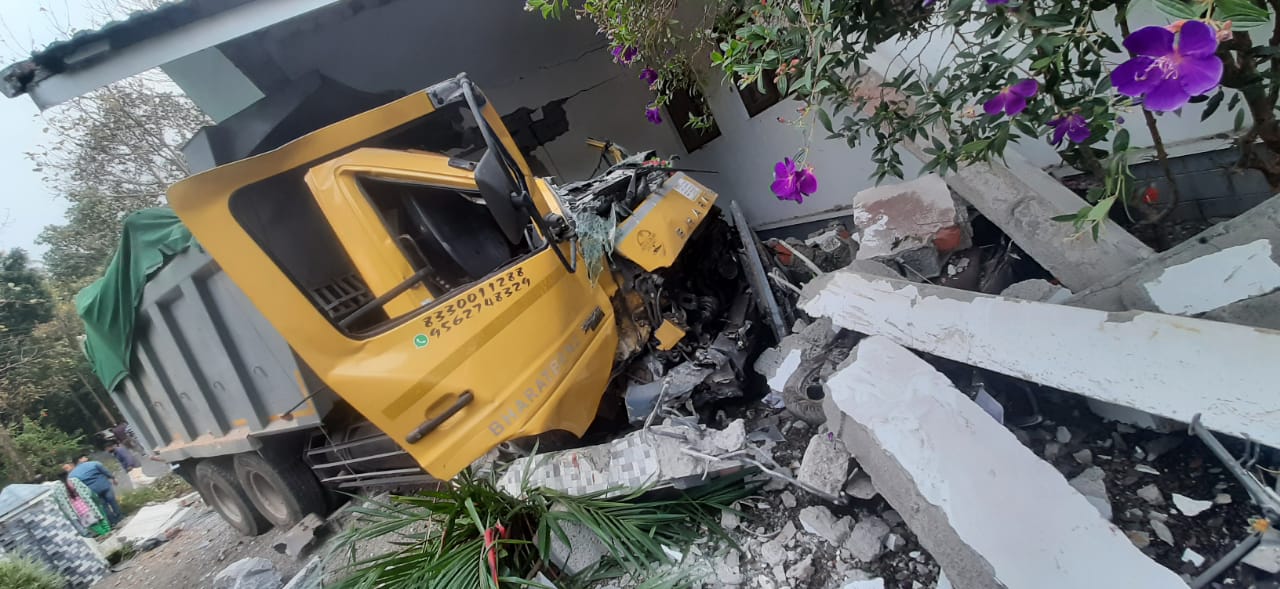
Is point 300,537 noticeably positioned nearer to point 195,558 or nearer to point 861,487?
point 195,558

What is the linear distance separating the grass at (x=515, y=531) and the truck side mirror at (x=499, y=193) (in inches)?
47.1

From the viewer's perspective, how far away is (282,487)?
4.18 metres

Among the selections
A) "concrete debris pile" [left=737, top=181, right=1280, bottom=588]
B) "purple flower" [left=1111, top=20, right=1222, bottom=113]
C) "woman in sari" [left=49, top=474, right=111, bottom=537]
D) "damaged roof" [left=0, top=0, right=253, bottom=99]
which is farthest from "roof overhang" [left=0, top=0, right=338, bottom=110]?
"woman in sari" [left=49, top=474, right=111, bottom=537]

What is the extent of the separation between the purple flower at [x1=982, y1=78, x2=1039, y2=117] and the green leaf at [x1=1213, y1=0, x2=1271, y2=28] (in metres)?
0.47

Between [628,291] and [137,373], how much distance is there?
3697mm

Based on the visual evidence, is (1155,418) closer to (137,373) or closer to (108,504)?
(137,373)

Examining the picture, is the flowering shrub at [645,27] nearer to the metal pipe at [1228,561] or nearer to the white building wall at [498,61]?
the metal pipe at [1228,561]

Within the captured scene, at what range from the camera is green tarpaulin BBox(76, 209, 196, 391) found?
3.71m

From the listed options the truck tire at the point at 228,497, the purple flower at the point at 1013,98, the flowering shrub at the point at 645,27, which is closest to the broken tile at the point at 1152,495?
the purple flower at the point at 1013,98

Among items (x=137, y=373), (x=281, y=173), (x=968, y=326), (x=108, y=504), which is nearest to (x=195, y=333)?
(x=137, y=373)

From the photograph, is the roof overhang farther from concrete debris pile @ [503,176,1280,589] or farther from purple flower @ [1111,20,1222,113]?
purple flower @ [1111,20,1222,113]

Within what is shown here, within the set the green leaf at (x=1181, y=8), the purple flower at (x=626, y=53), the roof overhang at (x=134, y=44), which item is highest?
the roof overhang at (x=134, y=44)

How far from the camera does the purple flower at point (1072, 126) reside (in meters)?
1.45

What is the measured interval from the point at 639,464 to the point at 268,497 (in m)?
3.37
